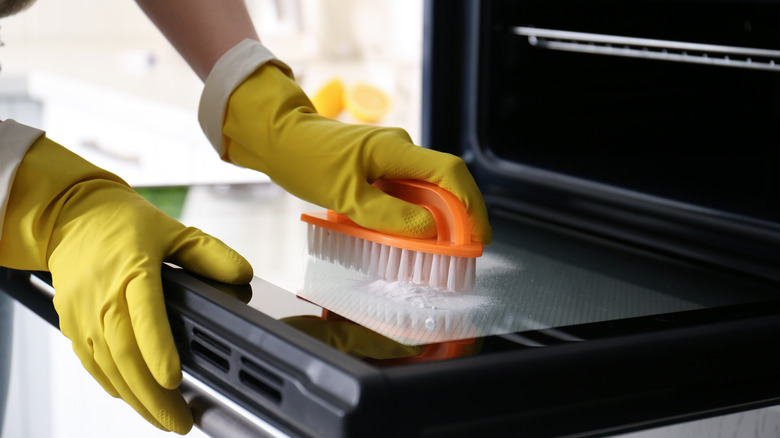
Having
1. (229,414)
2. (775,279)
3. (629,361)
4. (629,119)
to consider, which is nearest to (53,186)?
(229,414)

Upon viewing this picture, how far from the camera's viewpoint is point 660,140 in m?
1.07

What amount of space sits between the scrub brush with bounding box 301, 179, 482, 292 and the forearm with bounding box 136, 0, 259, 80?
0.99 feet

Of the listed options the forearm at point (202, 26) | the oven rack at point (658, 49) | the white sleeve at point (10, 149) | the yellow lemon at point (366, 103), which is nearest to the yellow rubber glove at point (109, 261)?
the white sleeve at point (10, 149)

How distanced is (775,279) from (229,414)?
0.46 m

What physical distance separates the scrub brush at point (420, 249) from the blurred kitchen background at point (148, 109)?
5 cm

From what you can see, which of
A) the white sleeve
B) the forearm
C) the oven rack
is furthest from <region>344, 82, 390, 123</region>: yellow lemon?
the white sleeve

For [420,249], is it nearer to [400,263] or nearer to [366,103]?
[400,263]

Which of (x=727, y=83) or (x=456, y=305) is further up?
(x=727, y=83)

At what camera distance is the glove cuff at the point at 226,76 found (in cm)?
84

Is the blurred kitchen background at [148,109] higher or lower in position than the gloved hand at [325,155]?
lower

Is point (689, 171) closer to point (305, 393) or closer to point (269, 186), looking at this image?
point (269, 186)

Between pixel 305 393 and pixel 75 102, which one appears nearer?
pixel 305 393

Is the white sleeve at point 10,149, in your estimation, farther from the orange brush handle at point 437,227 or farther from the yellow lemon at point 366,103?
the yellow lemon at point 366,103

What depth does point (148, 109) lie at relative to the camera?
2145mm
